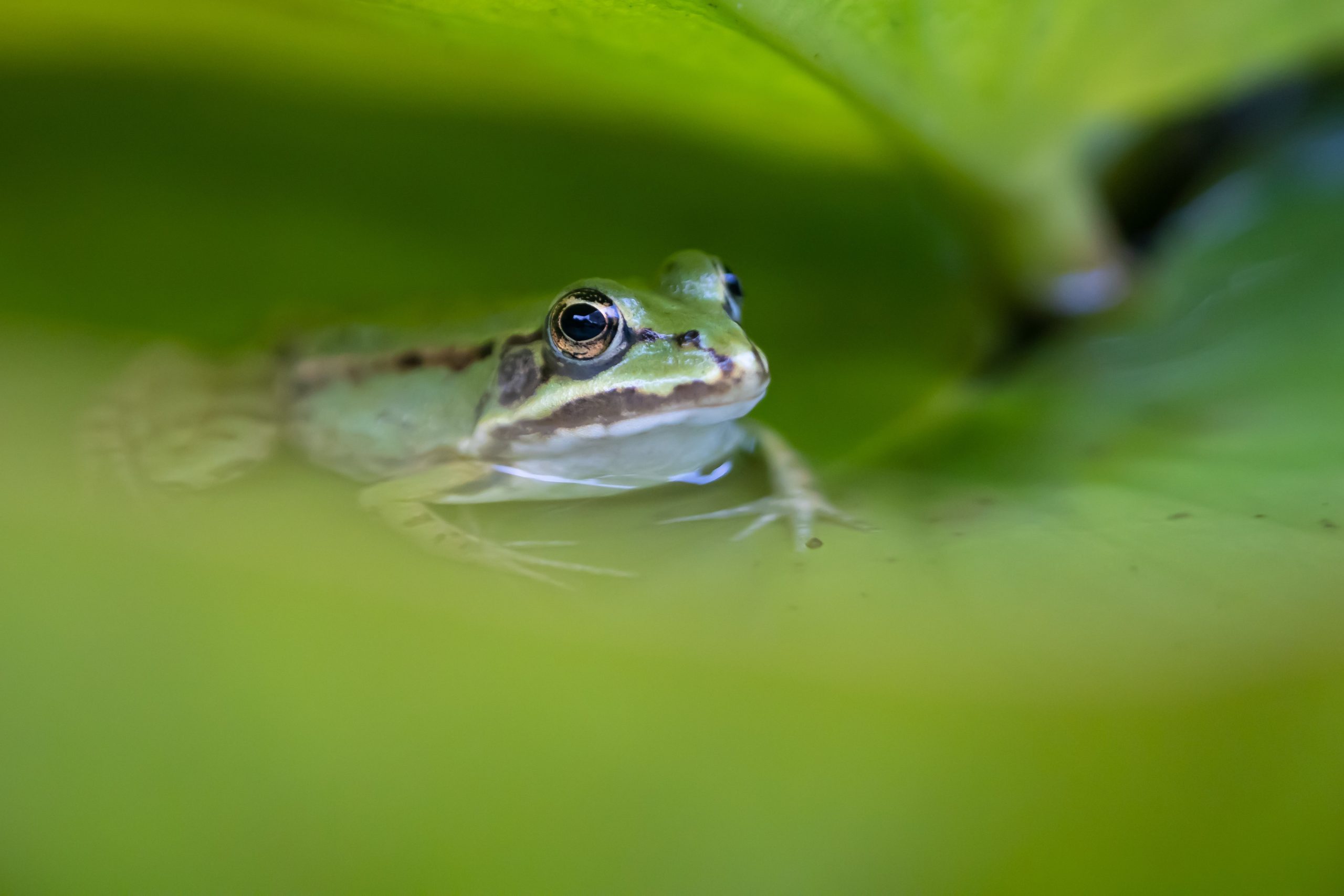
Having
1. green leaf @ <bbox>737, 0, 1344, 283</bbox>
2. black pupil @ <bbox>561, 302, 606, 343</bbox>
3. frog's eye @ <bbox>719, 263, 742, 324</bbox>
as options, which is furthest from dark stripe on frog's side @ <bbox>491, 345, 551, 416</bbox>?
green leaf @ <bbox>737, 0, 1344, 283</bbox>

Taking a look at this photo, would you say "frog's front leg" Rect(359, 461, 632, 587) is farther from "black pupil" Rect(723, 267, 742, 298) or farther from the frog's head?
"black pupil" Rect(723, 267, 742, 298)

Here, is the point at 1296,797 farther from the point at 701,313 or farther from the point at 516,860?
the point at 701,313

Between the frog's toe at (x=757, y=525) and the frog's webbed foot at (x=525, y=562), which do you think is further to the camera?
the frog's toe at (x=757, y=525)

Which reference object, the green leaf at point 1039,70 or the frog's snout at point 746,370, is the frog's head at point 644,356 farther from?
the green leaf at point 1039,70

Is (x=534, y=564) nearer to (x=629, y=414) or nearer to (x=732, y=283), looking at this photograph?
(x=629, y=414)

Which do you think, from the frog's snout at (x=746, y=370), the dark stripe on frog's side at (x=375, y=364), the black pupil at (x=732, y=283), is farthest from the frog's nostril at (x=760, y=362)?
the dark stripe on frog's side at (x=375, y=364)

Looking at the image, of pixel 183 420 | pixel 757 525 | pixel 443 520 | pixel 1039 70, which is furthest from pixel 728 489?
pixel 183 420

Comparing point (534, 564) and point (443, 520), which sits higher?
point (443, 520)
